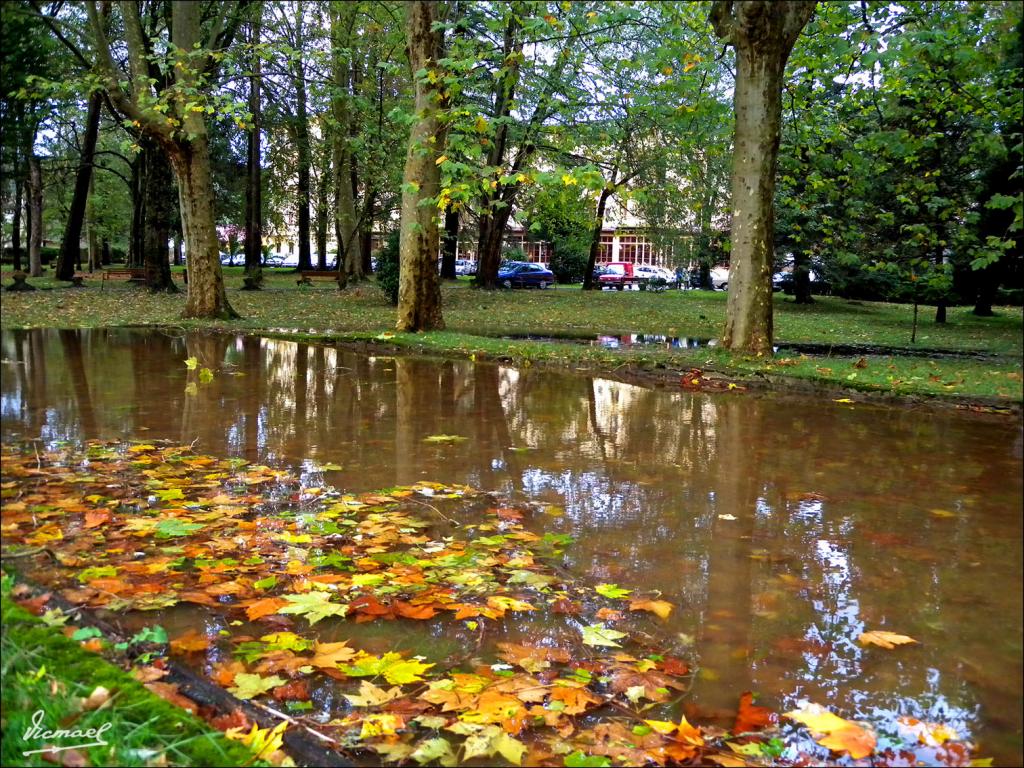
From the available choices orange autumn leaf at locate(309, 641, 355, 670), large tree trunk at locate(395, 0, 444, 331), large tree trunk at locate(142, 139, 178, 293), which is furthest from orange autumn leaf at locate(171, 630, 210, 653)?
large tree trunk at locate(142, 139, 178, 293)

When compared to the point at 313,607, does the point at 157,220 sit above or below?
above

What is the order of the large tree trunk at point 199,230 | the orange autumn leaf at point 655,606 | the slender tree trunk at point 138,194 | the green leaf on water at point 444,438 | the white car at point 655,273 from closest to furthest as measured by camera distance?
the orange autumn leaf at point 655,606, the green leaf on water at point 444,438, the large tree trunk at point 199,230, the slender tree trunk at point 138,194, the white car at point 655,273

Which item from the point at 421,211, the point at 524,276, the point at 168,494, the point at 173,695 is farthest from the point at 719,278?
the point at 173,695

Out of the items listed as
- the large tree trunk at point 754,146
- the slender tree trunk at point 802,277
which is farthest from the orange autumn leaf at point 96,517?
the slender tree trunk at point 802,277

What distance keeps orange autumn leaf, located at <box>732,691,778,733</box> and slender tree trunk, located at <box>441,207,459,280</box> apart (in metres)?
23.9

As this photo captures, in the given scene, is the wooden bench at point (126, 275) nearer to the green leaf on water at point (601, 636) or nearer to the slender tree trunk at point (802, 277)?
the slender tree trunk at point (802, 277)

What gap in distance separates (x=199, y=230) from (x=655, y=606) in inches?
596

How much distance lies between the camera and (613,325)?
21.7 metres

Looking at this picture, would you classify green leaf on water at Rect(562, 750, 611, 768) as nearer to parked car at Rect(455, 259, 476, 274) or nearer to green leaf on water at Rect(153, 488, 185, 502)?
green leaf on water at Rect(153, 488, 185, 502)

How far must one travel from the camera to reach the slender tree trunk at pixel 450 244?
31398mm

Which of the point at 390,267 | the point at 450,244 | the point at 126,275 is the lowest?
the point at 126,275

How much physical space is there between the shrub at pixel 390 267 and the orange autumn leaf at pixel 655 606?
19.6 m

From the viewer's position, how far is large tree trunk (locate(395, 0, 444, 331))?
45.0ft

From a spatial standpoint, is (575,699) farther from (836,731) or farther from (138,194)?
(138,194)
